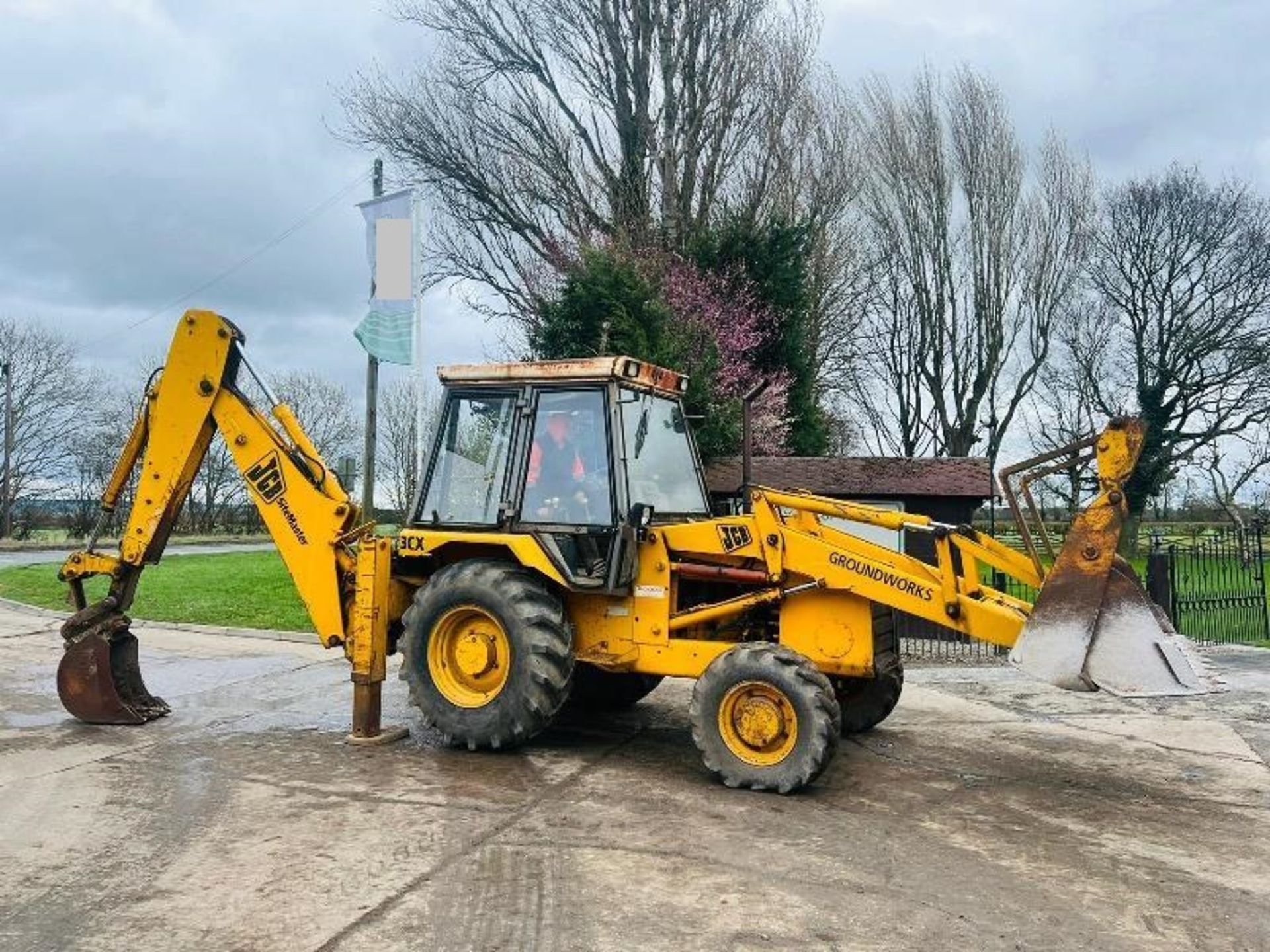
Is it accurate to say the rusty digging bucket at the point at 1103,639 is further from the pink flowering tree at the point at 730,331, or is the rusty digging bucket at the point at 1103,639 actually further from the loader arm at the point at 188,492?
the pink flowering tree at the point at 730,331

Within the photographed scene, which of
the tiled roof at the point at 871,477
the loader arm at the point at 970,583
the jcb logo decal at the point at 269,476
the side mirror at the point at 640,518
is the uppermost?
the tiled roof at the point at 871,477

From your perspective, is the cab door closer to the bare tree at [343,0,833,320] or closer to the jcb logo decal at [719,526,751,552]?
the jcb logo decal at [719,526,751,552]

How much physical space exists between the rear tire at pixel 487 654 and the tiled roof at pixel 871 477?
6465 mm

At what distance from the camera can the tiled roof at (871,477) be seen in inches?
537

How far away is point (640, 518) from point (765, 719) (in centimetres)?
153

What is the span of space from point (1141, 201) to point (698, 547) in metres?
28.9

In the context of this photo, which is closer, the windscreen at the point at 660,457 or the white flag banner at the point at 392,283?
the windscreen at the point at 660,457

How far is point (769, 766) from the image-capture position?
6.37 meters

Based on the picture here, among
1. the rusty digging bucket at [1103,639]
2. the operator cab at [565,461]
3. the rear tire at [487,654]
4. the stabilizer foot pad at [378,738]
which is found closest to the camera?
the rusty digging bucket at [1103,639]

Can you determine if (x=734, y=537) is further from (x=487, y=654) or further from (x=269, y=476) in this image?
(x=269, y=476)

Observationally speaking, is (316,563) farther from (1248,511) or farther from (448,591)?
(1248,511)

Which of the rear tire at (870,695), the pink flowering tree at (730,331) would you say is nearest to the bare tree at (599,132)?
the pink flowering tree at (730,331)

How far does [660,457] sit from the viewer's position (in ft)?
25.4

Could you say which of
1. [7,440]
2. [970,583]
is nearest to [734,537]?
[970,583]
